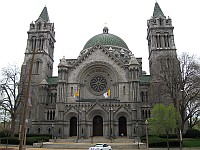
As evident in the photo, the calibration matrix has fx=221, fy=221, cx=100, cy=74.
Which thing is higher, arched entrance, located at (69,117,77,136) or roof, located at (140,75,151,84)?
roof, located at (140,75,151,84)

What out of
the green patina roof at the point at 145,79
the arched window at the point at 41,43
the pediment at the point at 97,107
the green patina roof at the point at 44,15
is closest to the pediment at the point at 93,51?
the green patina roof at the point at 145,79

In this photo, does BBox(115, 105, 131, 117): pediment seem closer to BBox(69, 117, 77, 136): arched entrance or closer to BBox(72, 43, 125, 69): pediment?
BBox(69, 117, 77, 136): arched entrance

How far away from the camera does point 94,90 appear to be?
5091cm

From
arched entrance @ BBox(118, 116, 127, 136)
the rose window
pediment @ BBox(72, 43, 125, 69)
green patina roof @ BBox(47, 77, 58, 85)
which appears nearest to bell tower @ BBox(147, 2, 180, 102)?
pediment @ BBox(72, 43, 125, 69)

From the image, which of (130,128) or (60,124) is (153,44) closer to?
(130,128)

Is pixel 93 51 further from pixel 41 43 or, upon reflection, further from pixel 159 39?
pixel 159 39

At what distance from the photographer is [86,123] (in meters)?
44.9

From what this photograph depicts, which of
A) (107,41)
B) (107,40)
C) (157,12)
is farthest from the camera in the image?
(107,40)

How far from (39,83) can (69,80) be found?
28.3ft

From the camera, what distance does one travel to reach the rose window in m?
51.0

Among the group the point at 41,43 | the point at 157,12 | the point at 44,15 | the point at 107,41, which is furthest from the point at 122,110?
the point at 44,15

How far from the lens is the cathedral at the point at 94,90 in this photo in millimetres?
45188

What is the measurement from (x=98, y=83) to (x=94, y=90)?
1920 mm

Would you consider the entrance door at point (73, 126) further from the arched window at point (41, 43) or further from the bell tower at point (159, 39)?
the arched window at point (41, 43)
